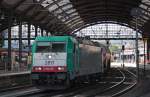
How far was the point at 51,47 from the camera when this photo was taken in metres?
26.1

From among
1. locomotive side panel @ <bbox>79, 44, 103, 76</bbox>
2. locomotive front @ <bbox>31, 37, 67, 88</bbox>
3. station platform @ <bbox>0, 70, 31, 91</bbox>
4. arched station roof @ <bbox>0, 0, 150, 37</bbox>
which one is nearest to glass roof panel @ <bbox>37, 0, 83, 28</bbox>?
arched station roof @ <bbox>0, 0, 150, 37</bbox>

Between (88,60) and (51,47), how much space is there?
614 cm

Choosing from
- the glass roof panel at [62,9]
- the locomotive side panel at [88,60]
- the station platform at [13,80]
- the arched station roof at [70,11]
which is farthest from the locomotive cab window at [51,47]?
the glass roof panel at [62,9]

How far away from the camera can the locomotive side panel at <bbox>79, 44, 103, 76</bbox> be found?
28.9 m

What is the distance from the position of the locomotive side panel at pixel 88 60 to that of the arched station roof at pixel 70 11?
17308 millimetres

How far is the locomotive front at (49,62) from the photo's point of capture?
2503cm

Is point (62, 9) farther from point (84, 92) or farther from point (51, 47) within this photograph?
point (51, 47)

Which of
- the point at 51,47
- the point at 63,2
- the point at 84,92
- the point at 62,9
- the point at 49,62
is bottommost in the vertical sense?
the point at 84,92

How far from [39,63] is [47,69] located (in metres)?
0.70

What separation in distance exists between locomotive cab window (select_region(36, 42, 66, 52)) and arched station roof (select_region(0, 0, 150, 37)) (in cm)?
2362

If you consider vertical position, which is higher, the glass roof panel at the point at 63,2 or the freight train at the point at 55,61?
the glass roof panel at the point at 63,2

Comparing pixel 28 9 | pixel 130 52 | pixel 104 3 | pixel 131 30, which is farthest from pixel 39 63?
pixel 130 52

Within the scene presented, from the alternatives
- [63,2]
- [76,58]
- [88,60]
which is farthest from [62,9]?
[76,58]

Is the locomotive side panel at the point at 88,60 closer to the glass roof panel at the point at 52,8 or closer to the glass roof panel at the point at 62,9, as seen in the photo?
the glass roof panel at the point at 62,9
